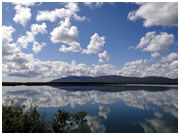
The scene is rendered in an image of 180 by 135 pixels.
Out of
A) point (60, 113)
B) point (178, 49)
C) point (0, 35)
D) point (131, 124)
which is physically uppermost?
point (0, 35)

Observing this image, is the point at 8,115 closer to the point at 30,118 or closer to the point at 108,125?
the point at 30,118

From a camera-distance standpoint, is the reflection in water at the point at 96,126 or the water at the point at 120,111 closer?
the reflection in water at the point at 96,126

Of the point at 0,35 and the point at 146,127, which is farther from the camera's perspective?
the point at 146,127

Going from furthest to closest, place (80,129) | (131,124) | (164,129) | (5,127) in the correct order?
(131,124) < (164,129) < (80,129) < (5,127)

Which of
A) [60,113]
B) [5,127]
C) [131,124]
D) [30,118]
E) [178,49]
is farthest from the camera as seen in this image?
[131,124]

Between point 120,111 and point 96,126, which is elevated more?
point 96,126

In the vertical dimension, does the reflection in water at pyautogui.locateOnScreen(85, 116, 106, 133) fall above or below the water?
above

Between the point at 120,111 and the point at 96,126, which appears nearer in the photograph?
the point at 96,126

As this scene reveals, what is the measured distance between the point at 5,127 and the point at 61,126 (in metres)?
4.01

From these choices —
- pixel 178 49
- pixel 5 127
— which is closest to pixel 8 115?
pixel 5 127

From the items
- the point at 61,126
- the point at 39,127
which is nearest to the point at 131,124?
the point at 61,126

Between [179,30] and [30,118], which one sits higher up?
[179,30]

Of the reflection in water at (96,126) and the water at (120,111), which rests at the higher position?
the reflection in water at (96,126)

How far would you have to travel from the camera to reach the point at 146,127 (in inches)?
621
